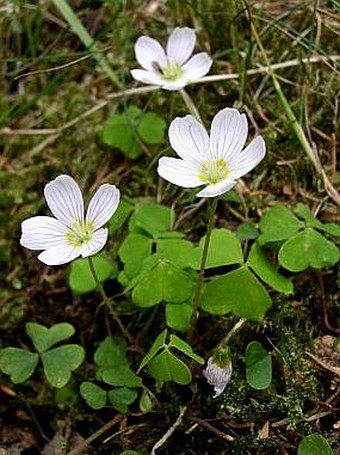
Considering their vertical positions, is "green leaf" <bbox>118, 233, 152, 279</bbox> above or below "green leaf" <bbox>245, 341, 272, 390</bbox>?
above

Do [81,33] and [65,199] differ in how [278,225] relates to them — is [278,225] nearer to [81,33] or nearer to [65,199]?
[65,199]

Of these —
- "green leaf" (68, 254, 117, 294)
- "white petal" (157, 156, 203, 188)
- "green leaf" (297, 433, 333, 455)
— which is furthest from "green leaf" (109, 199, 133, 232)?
"green leaf" (297, 433, 333, 455)

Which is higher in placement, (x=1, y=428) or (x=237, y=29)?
(x=237, y=29)

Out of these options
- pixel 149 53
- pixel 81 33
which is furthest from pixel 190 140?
pixel 81 33

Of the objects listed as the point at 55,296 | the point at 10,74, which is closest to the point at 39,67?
the point at 10,74

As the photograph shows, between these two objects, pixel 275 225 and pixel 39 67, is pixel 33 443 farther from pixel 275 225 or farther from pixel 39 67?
pixel 39 67

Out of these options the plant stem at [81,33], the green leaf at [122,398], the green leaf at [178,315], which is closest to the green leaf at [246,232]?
the green leaf at [178,315]

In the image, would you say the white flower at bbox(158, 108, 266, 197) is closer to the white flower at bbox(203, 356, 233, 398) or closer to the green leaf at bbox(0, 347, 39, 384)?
the white flower at bbox(203, 356, 233, 398)
